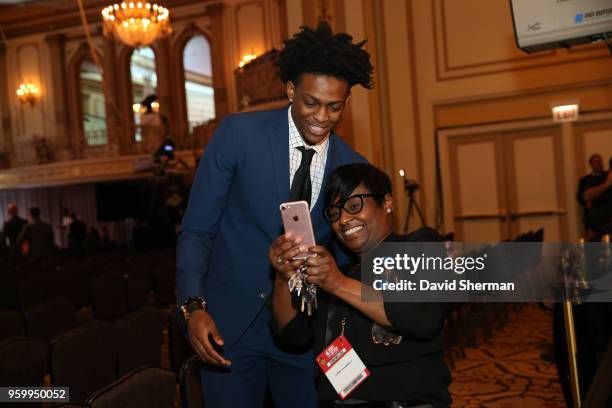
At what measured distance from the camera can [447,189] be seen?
29.0 feet

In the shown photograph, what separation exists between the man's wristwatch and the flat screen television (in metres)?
1.82

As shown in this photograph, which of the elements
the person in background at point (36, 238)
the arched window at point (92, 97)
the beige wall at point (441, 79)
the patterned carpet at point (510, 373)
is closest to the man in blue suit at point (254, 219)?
the patterned carpet at point (510, 373)

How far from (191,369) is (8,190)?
19.8 meters

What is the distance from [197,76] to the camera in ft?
60.3

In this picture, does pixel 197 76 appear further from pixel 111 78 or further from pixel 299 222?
pixel 299 222

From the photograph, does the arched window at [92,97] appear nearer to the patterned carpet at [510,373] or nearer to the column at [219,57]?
the column at [219,57]

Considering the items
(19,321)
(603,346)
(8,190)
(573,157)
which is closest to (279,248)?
(603,346)

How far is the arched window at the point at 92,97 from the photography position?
63.7 ft

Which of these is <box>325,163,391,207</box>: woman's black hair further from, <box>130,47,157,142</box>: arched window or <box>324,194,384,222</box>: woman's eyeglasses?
<box>130,47,157,142</box>: arched window

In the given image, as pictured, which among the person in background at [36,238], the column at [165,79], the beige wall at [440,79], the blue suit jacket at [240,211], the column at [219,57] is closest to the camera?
the blue suit jacket at [240,211]

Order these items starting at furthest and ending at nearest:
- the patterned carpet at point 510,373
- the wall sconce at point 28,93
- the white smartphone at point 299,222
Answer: the wall sconce at point 28,93 < the patterned carpet at point 510,373 < the white smartphone at point 299,222

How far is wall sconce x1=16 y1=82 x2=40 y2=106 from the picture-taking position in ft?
62.3

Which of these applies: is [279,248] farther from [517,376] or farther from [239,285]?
[517,376]

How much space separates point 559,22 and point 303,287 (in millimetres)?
1788
